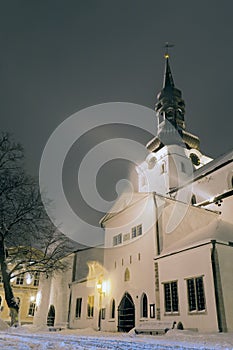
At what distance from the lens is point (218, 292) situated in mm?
14281

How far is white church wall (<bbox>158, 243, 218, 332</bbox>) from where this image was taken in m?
14.4

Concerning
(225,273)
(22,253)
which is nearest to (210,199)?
(225,273)

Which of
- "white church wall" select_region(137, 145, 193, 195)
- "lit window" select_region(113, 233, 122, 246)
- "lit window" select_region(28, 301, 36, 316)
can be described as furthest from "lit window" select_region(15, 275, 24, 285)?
"lit window" select_region(113, 233, 122, 246)

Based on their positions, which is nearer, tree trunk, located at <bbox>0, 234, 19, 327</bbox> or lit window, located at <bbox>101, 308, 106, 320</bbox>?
tree trunk, located at <bbox>0, 234, 19, 327</bbox>

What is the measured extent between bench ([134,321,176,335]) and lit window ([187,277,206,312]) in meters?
1.43

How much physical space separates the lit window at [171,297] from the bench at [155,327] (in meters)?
0.78

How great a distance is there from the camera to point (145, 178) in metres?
44.1

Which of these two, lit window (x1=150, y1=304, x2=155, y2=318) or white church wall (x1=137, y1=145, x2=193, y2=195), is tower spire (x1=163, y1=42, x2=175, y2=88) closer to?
white church wall (x1=137, y1=145, x2=193, y2=195)

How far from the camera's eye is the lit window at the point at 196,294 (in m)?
15.0

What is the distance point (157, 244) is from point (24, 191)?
28.6 ft

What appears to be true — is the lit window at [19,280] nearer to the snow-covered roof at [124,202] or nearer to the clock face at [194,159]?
the snow-covered roof at [124,202]

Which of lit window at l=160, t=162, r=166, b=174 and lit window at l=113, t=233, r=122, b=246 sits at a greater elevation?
lit window at l=160, t=162, r=166, b=174

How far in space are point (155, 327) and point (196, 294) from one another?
2801 millimetres

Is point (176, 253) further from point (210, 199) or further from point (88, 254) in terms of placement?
point (88, 254)
